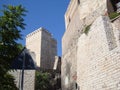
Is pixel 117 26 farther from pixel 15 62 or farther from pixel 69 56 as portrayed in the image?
pixel 69 56

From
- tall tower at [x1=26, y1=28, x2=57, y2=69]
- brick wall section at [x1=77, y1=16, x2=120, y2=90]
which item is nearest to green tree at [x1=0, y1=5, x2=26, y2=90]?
brick wall section at [x1=77, y1=16, x2=120, y2=90]

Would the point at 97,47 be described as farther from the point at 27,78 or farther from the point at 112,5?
the point at 27,78

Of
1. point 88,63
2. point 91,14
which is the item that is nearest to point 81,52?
point 88,63

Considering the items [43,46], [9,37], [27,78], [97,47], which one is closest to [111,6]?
[97,47]

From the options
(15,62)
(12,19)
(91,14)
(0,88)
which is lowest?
(0,88)

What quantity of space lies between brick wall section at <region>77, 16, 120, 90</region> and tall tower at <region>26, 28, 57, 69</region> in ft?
55.2

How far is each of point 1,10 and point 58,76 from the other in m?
14.9

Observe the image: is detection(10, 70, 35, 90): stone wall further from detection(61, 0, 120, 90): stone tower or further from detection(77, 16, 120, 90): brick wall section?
detection(77, 16, 120, 90): brick wall section

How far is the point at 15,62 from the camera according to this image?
7.20 m

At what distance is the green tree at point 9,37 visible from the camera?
24.3 feet

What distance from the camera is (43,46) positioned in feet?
93.5

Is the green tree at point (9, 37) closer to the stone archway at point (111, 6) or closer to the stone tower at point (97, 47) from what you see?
the stone tower at point (97, 47)

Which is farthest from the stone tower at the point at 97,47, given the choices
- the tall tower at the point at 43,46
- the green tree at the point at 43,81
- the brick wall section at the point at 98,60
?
the tall tower at the point at 43,46

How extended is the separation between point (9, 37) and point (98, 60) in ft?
11.8
